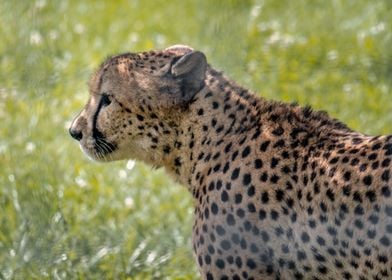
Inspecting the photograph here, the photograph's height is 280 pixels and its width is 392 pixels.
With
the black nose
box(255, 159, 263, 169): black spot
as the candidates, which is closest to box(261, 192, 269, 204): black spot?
box(255, 159, 263, 169): black spot

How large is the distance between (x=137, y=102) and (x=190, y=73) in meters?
0.23

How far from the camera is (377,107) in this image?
6.09m

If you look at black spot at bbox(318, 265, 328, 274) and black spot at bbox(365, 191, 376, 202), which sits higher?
black spot at bbox(365, 191, 376, 202)

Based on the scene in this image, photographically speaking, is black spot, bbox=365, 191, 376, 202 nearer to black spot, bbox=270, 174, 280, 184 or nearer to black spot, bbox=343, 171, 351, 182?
black spot, bbox=343, 171, 351, 182

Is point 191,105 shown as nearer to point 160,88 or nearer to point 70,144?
point 160,88

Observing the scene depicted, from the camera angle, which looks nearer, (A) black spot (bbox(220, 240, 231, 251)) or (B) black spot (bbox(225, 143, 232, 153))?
(A) black spot (bbox(220, 240, 231, 251))

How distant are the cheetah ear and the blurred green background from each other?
220mm

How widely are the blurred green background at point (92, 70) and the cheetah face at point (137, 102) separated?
249 mm

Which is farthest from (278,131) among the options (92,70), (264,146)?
(92,70)

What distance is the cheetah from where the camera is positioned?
11.5 feet

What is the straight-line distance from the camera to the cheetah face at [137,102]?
13.5 ft

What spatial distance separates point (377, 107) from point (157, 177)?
4.24 ft

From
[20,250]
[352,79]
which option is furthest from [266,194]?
[352,79]

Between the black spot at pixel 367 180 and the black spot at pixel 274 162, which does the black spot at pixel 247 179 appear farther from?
the black spot at pixel 367 180
